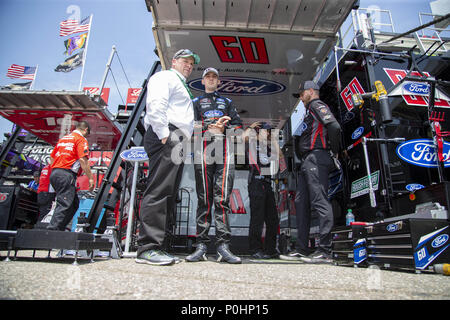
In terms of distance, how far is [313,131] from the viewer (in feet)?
10.5

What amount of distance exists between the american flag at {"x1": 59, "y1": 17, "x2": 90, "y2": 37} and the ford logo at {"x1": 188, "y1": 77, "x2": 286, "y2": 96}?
8.84ft

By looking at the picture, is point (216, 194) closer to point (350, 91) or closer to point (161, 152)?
point (161, 152)

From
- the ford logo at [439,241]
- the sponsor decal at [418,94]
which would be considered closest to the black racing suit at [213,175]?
the ford logo at [439,241]

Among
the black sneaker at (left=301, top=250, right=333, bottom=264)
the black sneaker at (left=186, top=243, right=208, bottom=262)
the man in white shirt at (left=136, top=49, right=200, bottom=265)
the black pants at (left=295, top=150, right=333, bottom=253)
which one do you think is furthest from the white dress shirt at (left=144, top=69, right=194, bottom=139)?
the black sneaker at (left=301, top=250, right=333, bottom=264)

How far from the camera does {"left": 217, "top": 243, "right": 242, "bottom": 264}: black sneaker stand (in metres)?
2.26

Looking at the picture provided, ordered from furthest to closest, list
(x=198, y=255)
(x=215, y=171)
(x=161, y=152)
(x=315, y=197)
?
(x=315, y=197) → (x=215, y=171) → (x=198, y=255) → (x=161, y=152)

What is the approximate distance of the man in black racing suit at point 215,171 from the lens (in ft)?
8.00

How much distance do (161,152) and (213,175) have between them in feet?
2.15

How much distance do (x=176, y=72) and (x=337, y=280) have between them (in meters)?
2.21

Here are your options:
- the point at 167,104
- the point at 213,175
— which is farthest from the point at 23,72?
the point at 213,175

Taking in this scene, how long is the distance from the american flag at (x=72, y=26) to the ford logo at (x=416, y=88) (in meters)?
5.77

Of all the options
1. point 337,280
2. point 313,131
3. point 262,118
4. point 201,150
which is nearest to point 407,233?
point 337,280

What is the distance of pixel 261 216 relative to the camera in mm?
3734

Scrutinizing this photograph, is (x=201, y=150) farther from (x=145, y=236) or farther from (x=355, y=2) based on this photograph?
(x=355, y=2)
